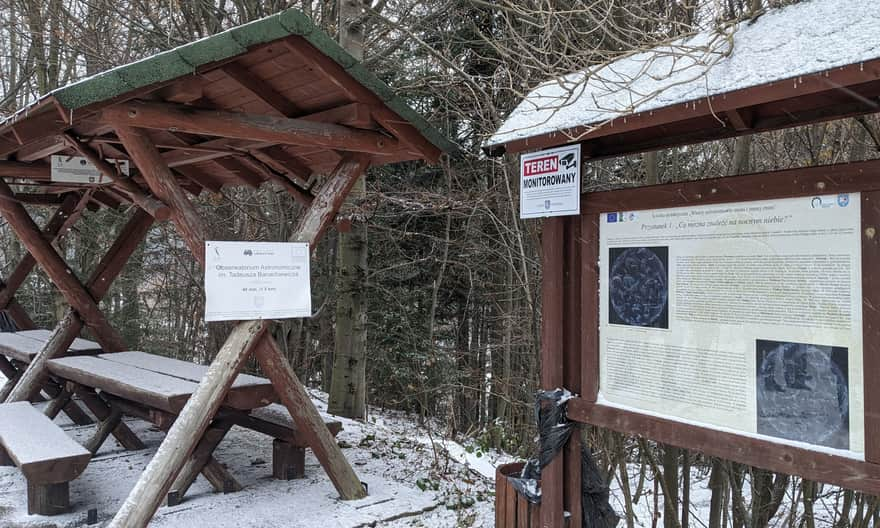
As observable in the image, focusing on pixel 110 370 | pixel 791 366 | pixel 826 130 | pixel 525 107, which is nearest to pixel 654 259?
pixel 791 366

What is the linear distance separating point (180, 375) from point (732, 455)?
4.17 m

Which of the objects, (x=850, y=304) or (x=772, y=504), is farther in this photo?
(x=772, y=504)

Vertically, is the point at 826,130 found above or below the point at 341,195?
above

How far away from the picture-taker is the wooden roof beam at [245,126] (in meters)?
3.87

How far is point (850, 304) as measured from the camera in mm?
2457

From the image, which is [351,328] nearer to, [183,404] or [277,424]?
[277,424]

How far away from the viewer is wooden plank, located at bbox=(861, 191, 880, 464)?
2385 mm

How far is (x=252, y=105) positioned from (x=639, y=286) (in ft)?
10.0

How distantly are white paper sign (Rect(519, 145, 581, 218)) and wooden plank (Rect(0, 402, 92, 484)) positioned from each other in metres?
3.28

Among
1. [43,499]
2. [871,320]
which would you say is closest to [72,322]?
[43,499]

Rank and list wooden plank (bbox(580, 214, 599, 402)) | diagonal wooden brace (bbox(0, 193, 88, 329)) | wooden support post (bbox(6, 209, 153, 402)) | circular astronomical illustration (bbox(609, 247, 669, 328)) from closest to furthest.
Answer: circular astronomical illustration (bbox(609, 247, 669, 328)), wooden plank (bbox(580, 214, 599, 402)), wooden support post (bbox(6, 209, 153, 402)), diagonal wooden brace (bbox(0, 193, 88, 329))

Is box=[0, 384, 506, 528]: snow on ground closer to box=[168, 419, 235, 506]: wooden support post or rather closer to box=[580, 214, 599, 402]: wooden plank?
box=[168, 419, 235, 506]: wooden support post

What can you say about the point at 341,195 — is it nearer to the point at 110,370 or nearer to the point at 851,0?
the point at 110,370

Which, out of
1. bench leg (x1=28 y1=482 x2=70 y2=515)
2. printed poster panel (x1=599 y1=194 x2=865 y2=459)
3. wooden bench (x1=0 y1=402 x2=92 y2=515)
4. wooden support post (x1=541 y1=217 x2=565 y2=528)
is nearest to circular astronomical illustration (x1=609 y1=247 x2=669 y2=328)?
printed poster panel (x1=599 y1=194 x2=865 y2=459)
